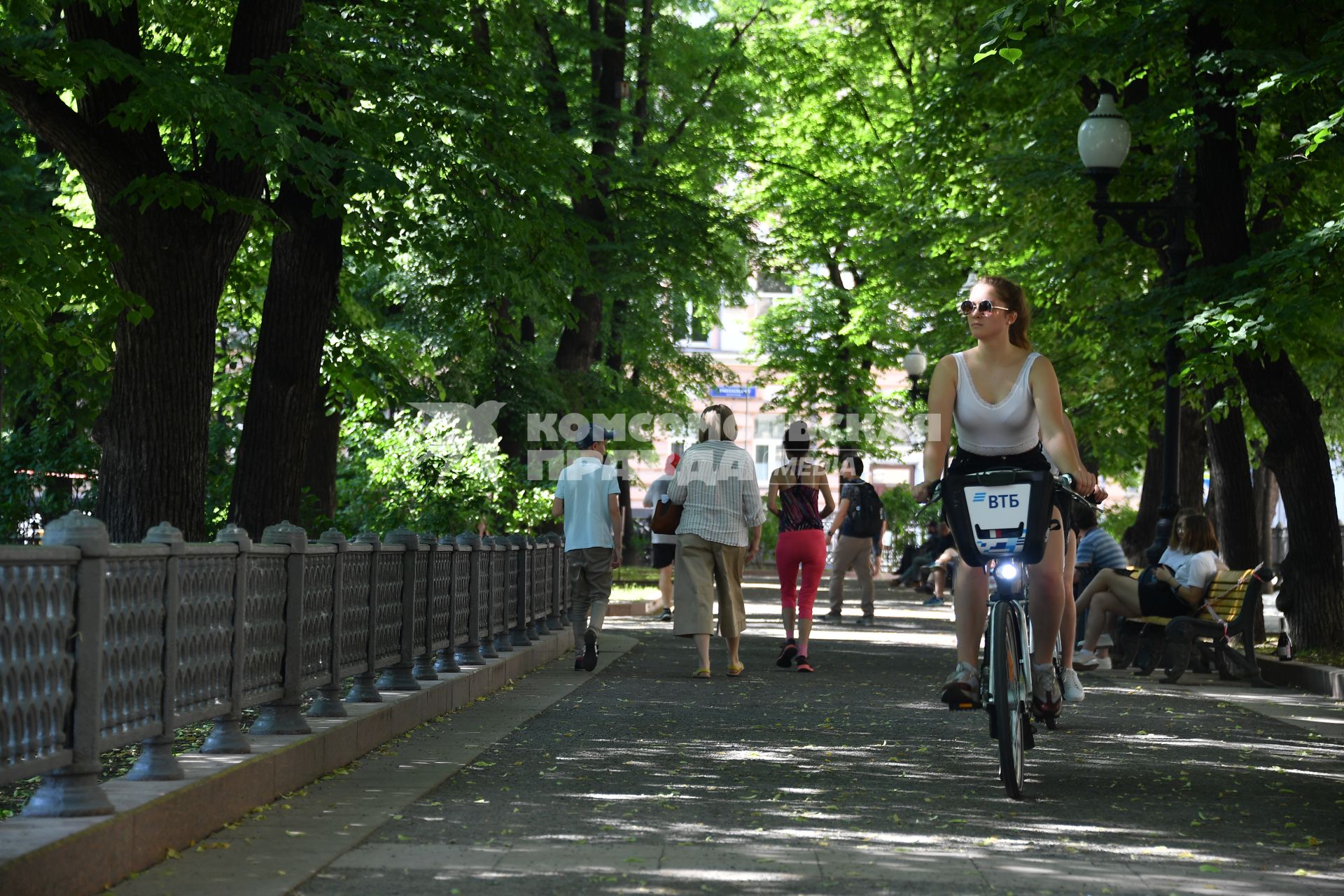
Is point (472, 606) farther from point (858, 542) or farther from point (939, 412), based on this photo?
point (858, 542)

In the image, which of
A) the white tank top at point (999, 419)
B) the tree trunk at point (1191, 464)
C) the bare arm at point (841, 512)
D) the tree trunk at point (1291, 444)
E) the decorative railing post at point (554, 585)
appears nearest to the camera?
the white tank top at point (999, 419)

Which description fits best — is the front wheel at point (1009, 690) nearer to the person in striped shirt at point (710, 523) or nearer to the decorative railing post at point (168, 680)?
the decorative railing post at point (168, 680)

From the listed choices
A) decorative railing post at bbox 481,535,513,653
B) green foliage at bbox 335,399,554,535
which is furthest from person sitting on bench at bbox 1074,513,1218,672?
green foliage at bbox 335,399,554,535

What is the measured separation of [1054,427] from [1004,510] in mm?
529

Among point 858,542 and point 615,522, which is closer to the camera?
point 615,522

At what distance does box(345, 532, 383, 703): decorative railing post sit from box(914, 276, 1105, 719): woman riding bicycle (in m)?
3.47

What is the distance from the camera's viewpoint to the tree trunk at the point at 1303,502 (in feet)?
54.2

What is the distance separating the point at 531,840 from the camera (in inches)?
258

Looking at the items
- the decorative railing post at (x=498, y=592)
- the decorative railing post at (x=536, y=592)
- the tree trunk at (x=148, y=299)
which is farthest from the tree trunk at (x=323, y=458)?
the tree trunk at (x=148, y=299)

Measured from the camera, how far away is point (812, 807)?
7.47 metres

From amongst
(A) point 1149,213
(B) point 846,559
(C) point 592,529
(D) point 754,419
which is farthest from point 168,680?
(D) point 754,419

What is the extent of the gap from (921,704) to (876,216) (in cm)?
1598

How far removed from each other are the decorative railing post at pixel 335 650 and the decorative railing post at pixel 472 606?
→ 4130 millimetres

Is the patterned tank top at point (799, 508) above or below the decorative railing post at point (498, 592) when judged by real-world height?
above
